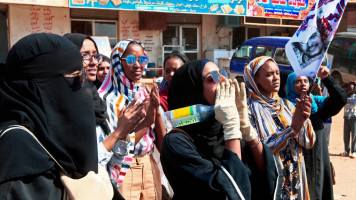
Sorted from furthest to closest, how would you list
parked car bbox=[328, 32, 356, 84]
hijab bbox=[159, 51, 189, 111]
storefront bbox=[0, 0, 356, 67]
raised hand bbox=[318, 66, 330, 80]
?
parked car bbox=[328, 32, 356, 84]
storefront bbox=[0, 0, 356, 67]
raised hand bbox=[318, 66, 330, 80]
hijab bbox=[159, 51, 189, 111]

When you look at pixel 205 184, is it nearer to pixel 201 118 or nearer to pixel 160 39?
pixel 201 118

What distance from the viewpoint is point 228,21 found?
1614 centimetres

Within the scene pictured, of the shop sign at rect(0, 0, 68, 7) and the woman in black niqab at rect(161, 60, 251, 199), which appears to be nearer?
the woman in black niqab at rect(161, 60, 251, 199)

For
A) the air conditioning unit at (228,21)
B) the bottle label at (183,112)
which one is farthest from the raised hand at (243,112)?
the air conditioning unit at (228,21)

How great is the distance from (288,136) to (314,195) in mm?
673

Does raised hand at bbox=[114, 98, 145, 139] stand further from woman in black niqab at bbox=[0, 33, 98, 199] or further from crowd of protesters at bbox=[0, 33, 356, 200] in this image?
woman in black niqab at bbox=[0, 33, 98, 199]

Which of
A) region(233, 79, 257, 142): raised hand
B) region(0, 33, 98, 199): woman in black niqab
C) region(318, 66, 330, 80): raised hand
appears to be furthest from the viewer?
region(318, 66, 330, 80): raised hand

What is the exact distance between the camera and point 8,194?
1394mm

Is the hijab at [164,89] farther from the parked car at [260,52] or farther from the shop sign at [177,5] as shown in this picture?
the shop sign at [177,5]

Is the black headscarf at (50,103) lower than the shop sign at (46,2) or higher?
lower

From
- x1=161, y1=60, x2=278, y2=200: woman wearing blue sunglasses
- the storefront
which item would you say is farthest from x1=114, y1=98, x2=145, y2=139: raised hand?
the storefront

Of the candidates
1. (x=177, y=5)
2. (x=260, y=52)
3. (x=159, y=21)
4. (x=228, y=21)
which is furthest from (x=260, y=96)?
(x=228, y=21)

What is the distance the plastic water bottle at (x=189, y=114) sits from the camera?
6.32 feet

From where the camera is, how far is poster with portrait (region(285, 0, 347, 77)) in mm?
2936
